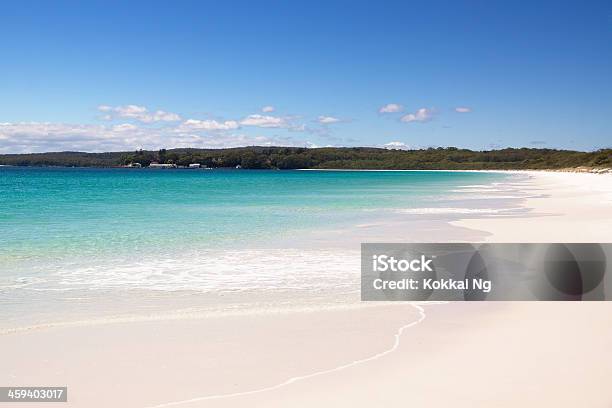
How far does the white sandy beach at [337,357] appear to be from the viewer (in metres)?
4.70

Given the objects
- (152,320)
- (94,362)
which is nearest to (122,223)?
(152,320)

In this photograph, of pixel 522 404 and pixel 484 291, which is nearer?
pixel 522 404

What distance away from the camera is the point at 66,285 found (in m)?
9.62

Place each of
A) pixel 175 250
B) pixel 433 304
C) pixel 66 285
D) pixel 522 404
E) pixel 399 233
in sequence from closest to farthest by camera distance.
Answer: pixel 522 404 < pixel 433 304 < pixel 66 285 < pixel 175 250 < pixel 399 233

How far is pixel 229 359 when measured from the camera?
5.64m

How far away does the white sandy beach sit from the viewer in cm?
470

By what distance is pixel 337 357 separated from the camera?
18.7ft

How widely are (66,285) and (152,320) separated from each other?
3.17m

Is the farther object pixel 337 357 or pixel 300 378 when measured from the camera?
pixel 337 357

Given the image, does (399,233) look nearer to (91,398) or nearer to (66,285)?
(66,285)

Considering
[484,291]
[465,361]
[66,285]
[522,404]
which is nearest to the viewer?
[522,404]

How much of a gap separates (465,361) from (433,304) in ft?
8.07

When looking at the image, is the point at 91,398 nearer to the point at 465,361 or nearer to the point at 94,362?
the point at 94,362

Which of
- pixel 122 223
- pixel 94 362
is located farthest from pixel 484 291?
pixel 122 223
